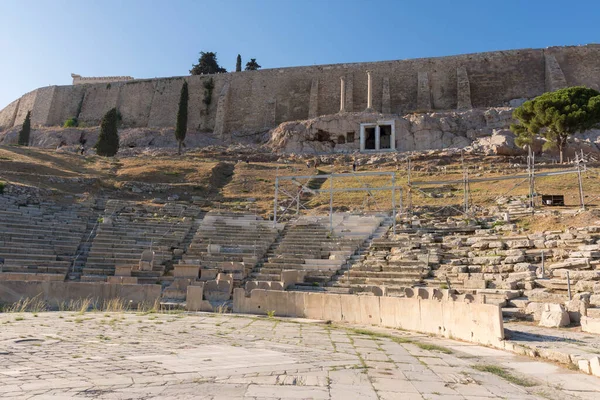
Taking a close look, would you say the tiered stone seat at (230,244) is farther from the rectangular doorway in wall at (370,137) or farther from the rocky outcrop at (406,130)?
the rectangular doorway in wall at (370,137)

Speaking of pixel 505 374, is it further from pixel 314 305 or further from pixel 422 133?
pixel 422 133

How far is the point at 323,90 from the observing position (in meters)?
50.6

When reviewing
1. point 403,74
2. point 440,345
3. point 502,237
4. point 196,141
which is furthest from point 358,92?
point 440,345

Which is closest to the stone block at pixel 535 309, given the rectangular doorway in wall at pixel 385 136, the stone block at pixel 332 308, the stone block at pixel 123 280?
Answer: the stone block at pixel 332 308

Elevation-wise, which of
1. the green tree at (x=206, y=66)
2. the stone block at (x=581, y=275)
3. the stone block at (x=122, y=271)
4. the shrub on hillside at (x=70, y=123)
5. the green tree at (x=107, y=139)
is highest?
the green tree at (x=206, y=66)

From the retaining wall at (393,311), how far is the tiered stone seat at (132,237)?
568cm

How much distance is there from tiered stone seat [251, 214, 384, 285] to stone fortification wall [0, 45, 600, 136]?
29.5 metres

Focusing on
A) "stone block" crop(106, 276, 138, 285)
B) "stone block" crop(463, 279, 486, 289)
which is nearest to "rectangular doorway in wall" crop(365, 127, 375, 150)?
"stone block" crop(106, 276, 138, 285)

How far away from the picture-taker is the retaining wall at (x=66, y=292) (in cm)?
1170

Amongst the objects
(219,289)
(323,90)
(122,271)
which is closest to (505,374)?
(219,289)

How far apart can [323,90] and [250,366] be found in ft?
156

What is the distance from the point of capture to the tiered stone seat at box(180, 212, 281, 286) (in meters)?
15.5

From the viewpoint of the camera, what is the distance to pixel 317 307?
427 inches

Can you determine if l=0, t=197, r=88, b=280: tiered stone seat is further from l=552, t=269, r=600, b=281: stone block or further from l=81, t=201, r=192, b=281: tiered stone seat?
l=552, t=269, r=600, b=281: stone block
